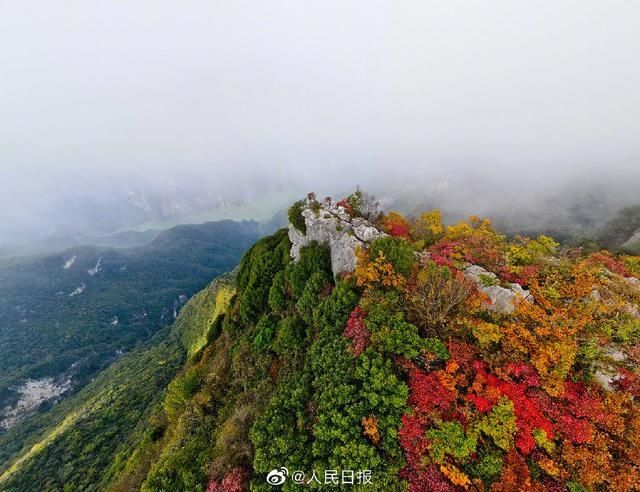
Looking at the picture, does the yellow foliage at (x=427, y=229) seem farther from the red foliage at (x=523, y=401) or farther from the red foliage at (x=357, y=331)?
the red foliage at (x=523, y=401)

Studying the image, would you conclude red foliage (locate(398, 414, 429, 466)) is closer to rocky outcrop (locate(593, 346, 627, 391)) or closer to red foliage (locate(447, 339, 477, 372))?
red foliage (locate(447, 339, 477, 372))

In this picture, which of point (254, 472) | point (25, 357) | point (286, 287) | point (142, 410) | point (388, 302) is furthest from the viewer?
point (25, 357)

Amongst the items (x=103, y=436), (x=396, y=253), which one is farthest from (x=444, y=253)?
(x=103, y=436)

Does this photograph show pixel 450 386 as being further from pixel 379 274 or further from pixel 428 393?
pixel 379 274

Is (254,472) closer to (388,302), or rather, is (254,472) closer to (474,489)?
(474,489)

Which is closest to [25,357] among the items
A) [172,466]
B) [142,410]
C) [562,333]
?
[142,410]

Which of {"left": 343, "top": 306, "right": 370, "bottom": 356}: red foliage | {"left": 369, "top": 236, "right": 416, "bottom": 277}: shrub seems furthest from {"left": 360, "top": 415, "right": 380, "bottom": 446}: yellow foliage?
{"left": 369, "top": 236, "right": 416, "bottom": 277}: shrub
